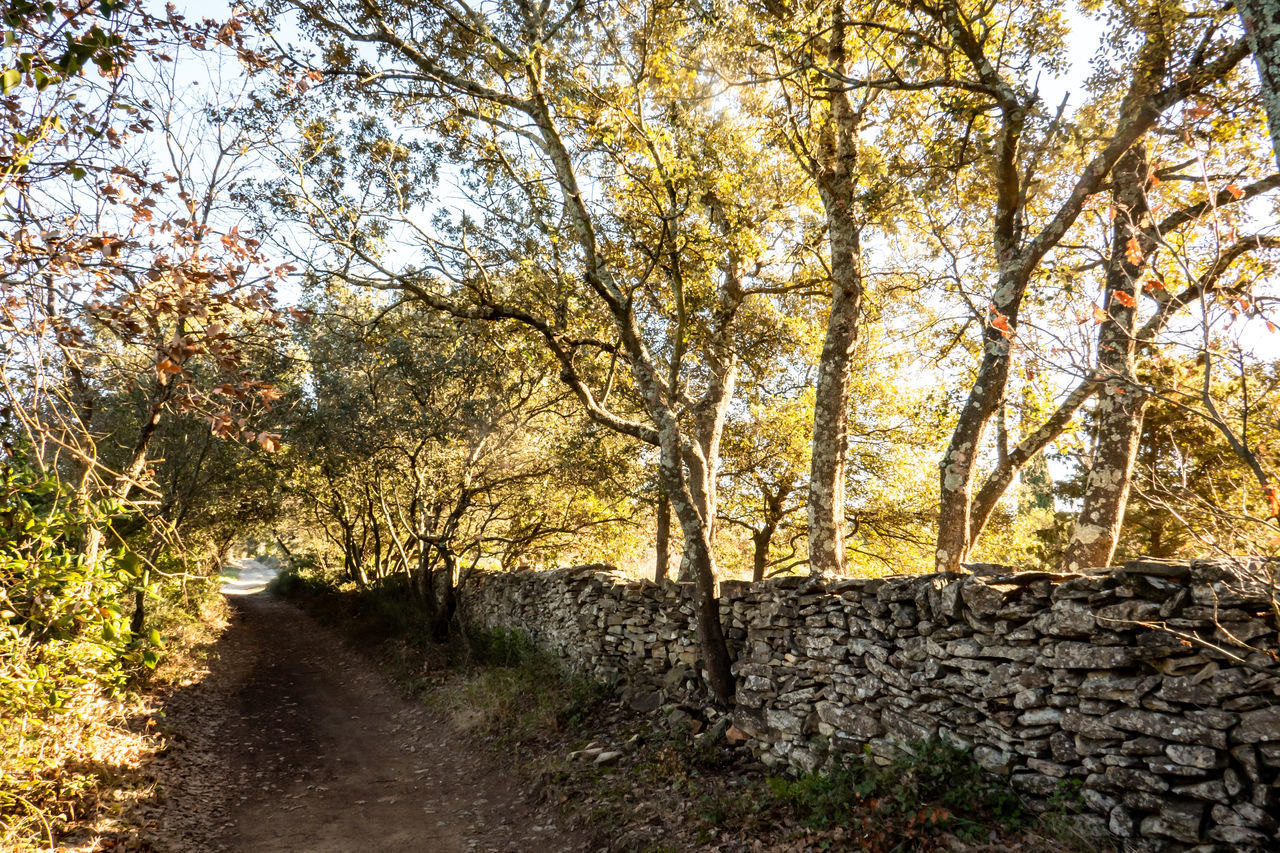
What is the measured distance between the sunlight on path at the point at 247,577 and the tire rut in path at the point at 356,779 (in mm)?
27951

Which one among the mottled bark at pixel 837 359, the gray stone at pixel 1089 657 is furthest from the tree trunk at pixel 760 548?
the gray stone at pixel 1089 657

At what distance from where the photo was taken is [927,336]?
446 inches

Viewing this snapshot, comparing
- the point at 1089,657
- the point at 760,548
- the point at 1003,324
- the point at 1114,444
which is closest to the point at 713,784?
the point at 1089,657

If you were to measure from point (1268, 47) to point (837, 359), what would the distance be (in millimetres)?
5123

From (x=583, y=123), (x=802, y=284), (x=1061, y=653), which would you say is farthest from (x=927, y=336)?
(x=1061, y=653)

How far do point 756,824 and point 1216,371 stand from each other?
25.8ft

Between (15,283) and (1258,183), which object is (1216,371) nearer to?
(1258,183)

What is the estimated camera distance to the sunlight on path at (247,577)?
1496 inches

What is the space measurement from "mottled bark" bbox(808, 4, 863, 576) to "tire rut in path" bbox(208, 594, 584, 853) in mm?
4535

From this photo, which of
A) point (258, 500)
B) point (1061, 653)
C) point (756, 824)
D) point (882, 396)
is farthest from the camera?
point (258, 500)

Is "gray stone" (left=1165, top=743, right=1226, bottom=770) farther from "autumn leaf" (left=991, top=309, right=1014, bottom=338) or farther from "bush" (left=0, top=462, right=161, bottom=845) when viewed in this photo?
"bush" (left=0, top=462, right=161, bottom=845)

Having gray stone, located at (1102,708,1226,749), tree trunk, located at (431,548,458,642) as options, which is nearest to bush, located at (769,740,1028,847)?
gray stone, located at (1102,708,1226,749)

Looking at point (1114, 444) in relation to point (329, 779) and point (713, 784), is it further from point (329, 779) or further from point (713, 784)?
point (329, 779)

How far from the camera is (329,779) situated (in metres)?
8.36
